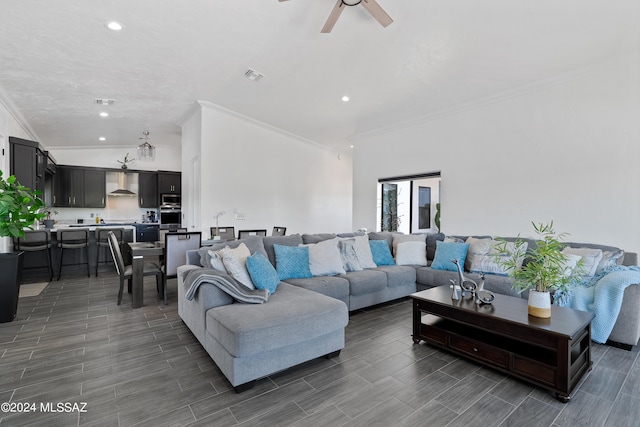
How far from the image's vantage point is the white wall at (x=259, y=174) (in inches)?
230

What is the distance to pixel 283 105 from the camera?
5598mm

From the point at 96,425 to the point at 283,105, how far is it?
5.09 meters

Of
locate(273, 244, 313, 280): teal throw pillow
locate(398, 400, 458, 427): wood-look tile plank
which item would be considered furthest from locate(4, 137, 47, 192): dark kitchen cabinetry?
locate(398, 400, 458, 427): wood-look tile plank

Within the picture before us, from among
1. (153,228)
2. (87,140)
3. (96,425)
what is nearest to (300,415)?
(96,425)

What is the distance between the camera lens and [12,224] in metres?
3.14

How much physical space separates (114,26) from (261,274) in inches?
120

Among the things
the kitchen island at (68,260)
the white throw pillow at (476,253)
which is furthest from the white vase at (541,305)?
the kitchen island at (68,260)

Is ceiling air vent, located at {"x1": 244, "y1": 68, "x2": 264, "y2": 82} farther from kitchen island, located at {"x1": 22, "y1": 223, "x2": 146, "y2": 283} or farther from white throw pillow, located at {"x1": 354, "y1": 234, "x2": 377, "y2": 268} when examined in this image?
kitchen island, located at {"x1": 22, "y1": 223, "x2": 146, "y2": 283}

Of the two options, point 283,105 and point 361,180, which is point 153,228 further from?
point 361,180

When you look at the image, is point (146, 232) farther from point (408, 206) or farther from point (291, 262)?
point (408, 206)

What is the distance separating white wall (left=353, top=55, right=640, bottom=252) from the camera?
Result: 12.1 ft

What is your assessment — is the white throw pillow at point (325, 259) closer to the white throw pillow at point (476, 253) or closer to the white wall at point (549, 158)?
the white throw pillow at point (476, 253)

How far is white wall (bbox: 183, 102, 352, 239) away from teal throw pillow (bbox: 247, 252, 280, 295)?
128 inches

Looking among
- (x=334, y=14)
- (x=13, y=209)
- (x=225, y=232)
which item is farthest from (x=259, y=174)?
(x=334, y=14)
